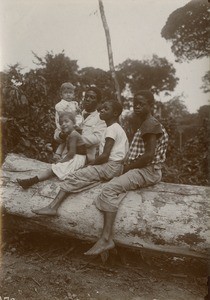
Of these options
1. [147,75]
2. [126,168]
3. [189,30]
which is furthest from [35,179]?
[147,75]

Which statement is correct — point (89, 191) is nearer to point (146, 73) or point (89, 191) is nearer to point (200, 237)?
point (200, 237)

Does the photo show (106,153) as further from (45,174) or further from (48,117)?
(48,117)

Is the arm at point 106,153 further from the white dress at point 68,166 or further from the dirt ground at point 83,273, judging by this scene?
the dirt ground at point 83,273

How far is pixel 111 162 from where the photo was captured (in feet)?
13.3

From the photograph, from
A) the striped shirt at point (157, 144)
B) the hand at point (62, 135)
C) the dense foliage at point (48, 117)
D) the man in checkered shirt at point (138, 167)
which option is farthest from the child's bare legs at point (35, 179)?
the dense foliage at point (48, 117)

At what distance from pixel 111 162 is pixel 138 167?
1.05 feet

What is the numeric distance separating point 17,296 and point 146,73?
Result: 1424 cm

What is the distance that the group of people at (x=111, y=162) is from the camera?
3.83 metres

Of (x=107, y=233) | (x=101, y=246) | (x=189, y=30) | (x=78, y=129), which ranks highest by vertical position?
(x=189, y=30)

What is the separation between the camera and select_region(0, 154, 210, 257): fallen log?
367 cm

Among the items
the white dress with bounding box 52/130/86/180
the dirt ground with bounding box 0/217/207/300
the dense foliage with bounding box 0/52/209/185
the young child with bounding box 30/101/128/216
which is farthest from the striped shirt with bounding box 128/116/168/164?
the dense foliage with bounding box 0/52/209/185

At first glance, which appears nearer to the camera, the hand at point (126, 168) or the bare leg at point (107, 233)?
the bare leg at point (107, 233)

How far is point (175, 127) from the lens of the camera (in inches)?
408

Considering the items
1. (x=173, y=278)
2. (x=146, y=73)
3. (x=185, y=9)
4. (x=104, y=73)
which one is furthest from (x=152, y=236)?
(x=146, y=73)
